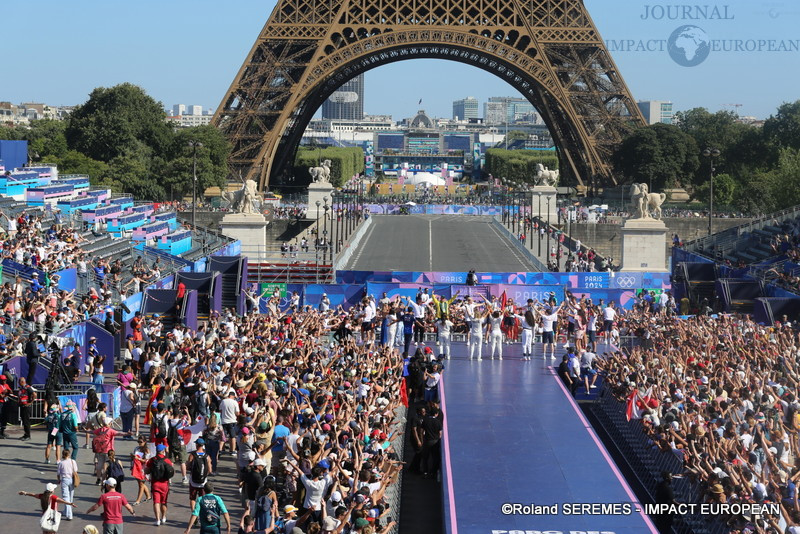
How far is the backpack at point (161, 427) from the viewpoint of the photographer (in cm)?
1610

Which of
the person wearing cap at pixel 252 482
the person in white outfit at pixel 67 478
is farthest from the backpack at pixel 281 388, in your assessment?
the person in white outfit at pixel 67 478

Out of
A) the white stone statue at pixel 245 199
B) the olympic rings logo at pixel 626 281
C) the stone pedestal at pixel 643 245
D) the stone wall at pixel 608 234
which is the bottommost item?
the stone wall at pixel 608 234

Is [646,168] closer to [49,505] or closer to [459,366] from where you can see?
[459,366]

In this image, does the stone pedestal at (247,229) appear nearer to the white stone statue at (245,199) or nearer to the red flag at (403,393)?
the white stone statue at (245,199)

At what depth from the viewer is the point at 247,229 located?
41.3 metres

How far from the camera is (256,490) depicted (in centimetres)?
1425

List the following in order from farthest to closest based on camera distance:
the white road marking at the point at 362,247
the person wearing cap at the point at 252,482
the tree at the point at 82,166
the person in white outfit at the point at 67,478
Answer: the tree at the point at 82,166 → the white road marking at the point at 362,247 → the person in white outfit at the point at 67,478 → the person wearing cap at the point at 252,482

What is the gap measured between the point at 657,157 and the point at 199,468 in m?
76.7

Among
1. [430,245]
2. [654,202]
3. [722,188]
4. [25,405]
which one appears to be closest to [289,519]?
[25,405]

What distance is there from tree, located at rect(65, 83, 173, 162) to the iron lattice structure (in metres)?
7.73

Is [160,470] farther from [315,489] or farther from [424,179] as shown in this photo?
[424,179]

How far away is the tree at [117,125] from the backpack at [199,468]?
68.8m

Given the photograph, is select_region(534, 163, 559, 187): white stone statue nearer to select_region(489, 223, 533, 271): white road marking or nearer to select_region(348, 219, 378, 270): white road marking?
select_region(489, 223, 533, 271): white road marking

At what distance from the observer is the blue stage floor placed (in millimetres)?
14484
